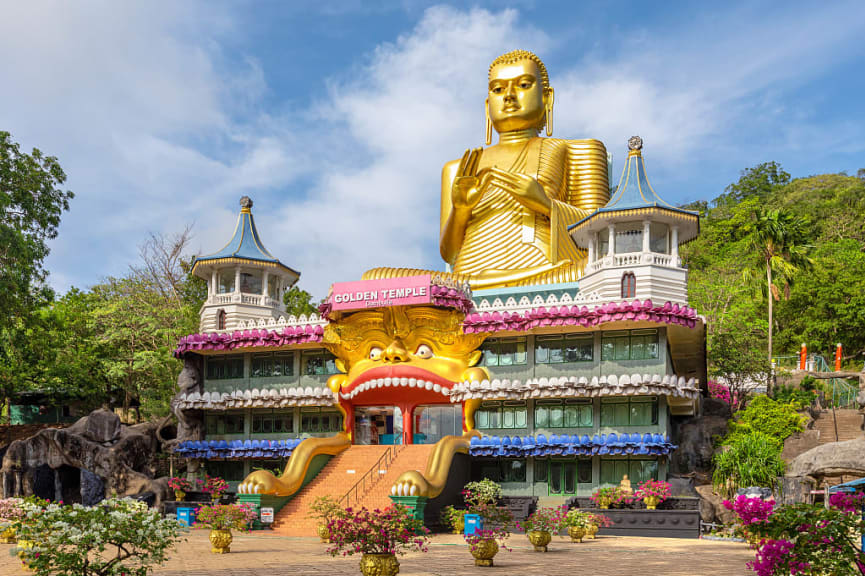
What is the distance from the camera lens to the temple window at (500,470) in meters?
27.2

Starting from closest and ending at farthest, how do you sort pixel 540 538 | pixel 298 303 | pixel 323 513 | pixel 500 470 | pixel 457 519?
1. pixel 540 538
2. pixel 323 513
3. pixel 457 519
4. pixel 500 470
5. pixel 298 303

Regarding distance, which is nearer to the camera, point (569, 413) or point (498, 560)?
point (498, 560)

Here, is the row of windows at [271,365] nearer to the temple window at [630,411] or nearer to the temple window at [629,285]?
the temple window at [630,411]

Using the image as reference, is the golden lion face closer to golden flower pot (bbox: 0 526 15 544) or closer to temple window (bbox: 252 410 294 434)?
temple window (bbox: 252 410 294 434)

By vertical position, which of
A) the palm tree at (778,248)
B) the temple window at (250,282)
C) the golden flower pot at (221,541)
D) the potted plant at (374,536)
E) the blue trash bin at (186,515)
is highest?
the palm tree at (778,248)

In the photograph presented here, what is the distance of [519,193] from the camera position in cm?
3052

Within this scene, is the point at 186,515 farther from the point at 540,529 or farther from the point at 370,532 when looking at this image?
the point at 370,532

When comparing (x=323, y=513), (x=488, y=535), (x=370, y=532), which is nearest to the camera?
(x=370, y=532)

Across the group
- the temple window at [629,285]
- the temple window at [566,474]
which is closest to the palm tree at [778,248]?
the temple window at [629,285]

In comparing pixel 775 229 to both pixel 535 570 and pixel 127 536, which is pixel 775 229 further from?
pixel 127 536

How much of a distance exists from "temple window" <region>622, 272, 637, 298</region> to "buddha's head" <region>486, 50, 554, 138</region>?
10728 mm

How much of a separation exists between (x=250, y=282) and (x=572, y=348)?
13.7m

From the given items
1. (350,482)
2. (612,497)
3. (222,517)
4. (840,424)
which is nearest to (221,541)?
(222,517)

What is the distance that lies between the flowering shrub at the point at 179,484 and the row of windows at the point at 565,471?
33.1ft
